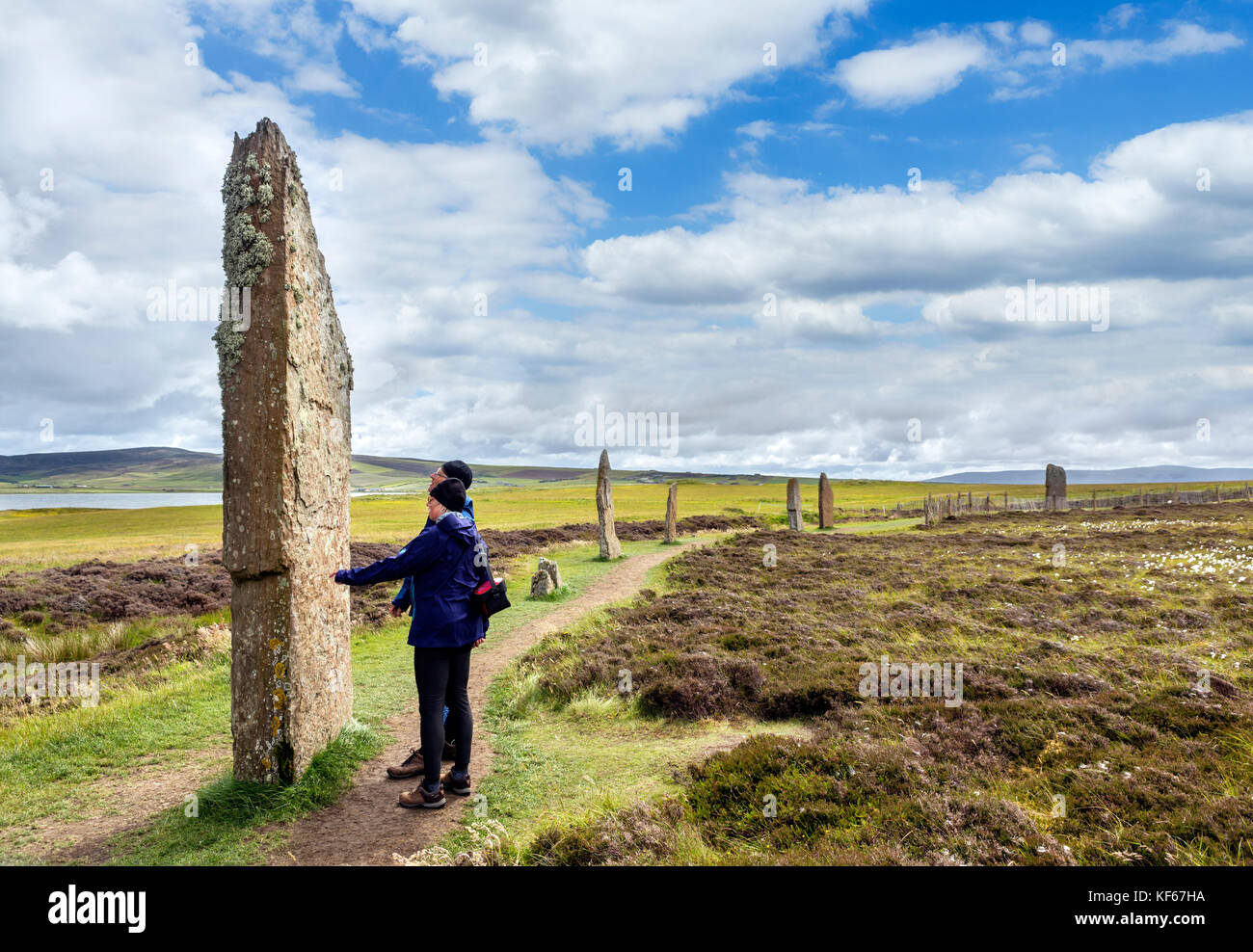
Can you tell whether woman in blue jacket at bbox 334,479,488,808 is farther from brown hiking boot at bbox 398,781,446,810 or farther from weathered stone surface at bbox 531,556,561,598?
weathered stone surface at bbox 531,556,561,598

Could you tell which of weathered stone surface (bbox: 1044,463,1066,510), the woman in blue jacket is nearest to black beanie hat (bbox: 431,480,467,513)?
the woman in blue jacket

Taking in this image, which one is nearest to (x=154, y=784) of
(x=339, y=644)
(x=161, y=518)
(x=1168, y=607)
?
(x=339, y=644)

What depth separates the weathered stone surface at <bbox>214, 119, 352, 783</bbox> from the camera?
22.7 ft

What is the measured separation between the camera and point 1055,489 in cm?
5450

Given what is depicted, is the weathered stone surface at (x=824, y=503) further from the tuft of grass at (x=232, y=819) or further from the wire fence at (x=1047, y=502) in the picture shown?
the tuft of grass at (x=232, y=819)

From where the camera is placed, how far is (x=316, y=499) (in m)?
7.46

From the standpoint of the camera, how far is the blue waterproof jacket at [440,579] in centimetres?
660

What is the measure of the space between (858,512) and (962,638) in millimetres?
57999

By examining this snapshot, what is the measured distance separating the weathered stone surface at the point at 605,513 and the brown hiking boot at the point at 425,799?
1925 centimetres

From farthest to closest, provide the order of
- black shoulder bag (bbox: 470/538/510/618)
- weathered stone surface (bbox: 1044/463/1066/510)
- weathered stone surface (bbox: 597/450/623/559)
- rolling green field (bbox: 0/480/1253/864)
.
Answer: weathered stone surface (bbox: 1044/463/1066/510) < weathered stone surface (bbox: 597/450/623/559) < black shoulder bag (bbox: 470/538/510/618) < rolling green field (bbox: 0/480/1253/864)

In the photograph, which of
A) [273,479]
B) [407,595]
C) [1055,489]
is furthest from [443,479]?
[1055,489]

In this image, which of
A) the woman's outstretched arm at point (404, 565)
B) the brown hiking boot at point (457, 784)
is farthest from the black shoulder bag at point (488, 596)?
the brown hiking boot at point (457, 784)
